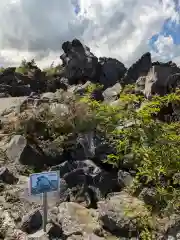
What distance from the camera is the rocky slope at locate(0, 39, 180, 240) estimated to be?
6.36 meters

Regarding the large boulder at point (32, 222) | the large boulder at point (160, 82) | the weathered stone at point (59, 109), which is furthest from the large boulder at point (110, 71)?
the large boulder at point (32, 222)

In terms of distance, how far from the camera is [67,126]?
428 inches

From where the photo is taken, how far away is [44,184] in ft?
→ 20.6

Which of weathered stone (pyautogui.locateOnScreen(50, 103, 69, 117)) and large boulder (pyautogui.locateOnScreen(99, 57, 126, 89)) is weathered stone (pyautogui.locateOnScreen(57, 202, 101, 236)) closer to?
weathered stone (pyautogui.locateOnScreen(50, 103, 69, 117))

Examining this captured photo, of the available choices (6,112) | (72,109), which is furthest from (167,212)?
(6,112)

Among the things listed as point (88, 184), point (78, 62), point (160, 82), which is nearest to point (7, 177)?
point (88, 184)

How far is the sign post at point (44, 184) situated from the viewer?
622 centimetres

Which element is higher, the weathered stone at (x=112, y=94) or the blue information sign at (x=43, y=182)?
the weathered stone at (x=112, y=94)

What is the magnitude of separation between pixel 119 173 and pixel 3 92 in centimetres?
1864

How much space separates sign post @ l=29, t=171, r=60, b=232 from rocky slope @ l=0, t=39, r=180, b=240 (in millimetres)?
501

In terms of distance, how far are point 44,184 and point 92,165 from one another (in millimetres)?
2558

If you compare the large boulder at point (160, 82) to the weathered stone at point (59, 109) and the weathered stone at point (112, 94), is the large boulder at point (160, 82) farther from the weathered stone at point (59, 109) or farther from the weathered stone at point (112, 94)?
the weathered stone at point (59, 109)

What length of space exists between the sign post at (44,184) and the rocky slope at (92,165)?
0.50m

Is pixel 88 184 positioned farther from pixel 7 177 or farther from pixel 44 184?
pixel 44 184
